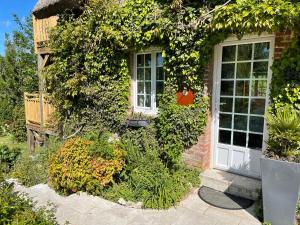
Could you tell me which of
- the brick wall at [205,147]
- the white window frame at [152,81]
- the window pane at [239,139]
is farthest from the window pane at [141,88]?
the window pane at [239,139]

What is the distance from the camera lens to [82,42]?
6.21 meters

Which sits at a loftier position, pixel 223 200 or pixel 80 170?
pixel 80 170

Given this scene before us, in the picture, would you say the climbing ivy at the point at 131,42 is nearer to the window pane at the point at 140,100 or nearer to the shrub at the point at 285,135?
the window pane at the point at 140,100

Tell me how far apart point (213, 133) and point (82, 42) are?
12.8 ft

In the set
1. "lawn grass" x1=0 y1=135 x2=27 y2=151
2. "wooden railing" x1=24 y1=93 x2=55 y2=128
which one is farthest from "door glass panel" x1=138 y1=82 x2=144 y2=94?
"lawn grass" x1=0 y1=135 x2=27 y2=151

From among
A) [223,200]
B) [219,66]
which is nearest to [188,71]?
[219,66]

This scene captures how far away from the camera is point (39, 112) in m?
9.05

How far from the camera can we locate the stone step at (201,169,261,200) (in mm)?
4240

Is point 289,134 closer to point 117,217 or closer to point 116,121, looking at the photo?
point 117,217

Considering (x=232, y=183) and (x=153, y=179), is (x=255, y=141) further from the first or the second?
(x=153, y=179)

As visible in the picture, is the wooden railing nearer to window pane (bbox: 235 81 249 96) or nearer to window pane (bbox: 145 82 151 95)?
window pane (bbox: 145 82 151 95)

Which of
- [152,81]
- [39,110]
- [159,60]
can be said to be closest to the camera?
[159,60]

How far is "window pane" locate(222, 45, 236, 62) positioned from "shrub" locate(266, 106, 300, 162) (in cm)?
166

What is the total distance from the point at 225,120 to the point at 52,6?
5718 millimetres
